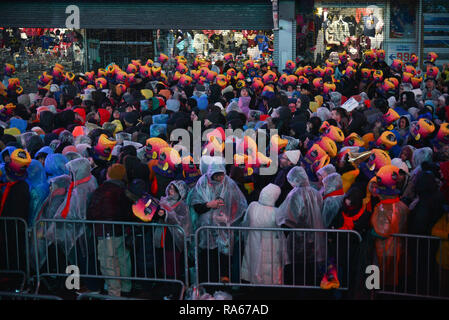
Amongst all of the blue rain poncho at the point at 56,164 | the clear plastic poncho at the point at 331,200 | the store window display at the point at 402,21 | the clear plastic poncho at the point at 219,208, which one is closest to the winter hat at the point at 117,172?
the blue rain poncho at the point at 56,164

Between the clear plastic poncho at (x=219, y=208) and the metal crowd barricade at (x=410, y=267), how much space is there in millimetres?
1614

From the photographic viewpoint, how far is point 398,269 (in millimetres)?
5766

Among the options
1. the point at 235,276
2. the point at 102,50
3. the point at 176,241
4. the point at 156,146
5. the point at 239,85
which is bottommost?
the point at 235,276

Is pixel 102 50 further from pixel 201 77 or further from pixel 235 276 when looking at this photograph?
pixel 235 276

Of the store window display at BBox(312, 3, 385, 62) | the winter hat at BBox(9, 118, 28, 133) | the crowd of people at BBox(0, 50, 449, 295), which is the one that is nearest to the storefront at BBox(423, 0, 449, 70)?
the store window display at BBox(312, 3, 385, 62)

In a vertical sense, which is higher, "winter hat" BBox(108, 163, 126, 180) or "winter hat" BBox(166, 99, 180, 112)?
"winter hat" BBox(166, 99, 180, 112)

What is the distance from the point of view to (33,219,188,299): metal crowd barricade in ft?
20.3

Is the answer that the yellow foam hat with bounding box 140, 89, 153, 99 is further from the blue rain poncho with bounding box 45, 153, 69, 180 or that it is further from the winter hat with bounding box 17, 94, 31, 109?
the blue rain poncho with bounding box 45, 153, 69, 180

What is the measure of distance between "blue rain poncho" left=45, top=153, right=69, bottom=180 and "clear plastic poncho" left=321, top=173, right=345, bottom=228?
3.06 m

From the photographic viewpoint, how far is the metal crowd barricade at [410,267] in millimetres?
5570

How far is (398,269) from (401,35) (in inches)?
748

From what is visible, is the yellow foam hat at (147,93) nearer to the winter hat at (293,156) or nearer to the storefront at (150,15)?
the winter hat at (293,156)
